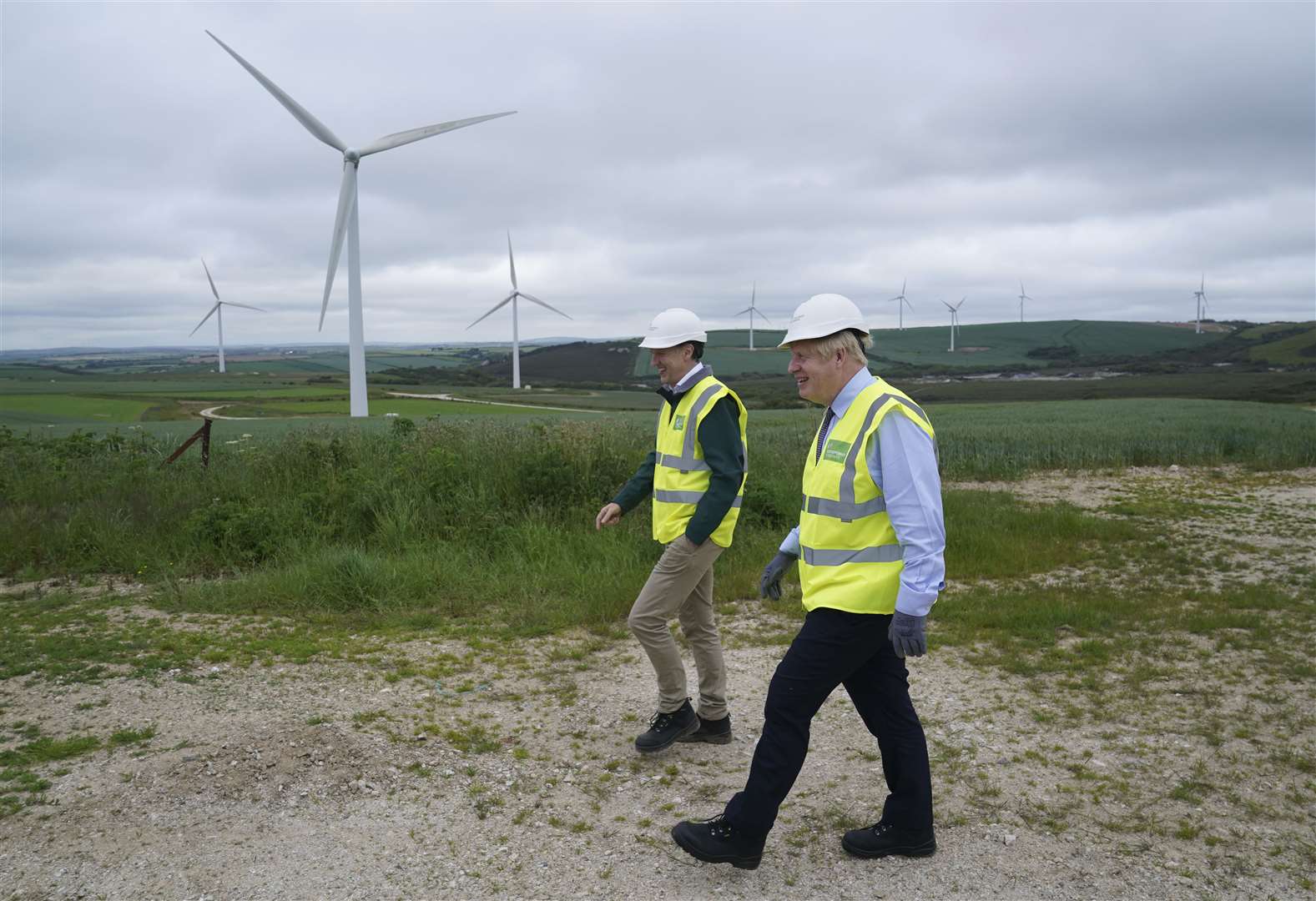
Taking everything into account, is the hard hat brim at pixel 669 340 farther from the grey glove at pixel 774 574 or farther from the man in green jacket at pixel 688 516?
the grey glove at pixel 774 574

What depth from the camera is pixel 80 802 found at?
13.1ft

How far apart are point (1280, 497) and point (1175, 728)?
1115 cm

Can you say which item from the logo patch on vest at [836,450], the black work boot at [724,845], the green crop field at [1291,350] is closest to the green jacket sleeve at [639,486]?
the logo patch on vest at [836,450]

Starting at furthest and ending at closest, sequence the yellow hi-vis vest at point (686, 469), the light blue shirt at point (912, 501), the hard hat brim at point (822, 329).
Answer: the yellow hi-vis vest at point (686, 469) → the hard hat brim at point (822, 329) → the light blue shirt at point (912, 501)

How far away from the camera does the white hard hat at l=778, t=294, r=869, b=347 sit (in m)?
3.44

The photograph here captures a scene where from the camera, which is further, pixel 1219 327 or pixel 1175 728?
pixel 1219 327

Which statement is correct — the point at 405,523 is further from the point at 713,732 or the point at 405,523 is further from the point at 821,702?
the point at 821,702

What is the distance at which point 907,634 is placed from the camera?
124 inches

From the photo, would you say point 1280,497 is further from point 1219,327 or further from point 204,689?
point 1219,327

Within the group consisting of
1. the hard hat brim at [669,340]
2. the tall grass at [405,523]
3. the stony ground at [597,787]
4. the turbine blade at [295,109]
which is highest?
the turbine blade at [295,109]

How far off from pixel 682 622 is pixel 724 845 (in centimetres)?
151

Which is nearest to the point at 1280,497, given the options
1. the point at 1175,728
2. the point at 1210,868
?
the point at 1175,728

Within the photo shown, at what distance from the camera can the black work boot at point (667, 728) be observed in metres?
4.68

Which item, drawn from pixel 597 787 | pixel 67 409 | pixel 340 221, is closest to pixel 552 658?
pixel 597 787
